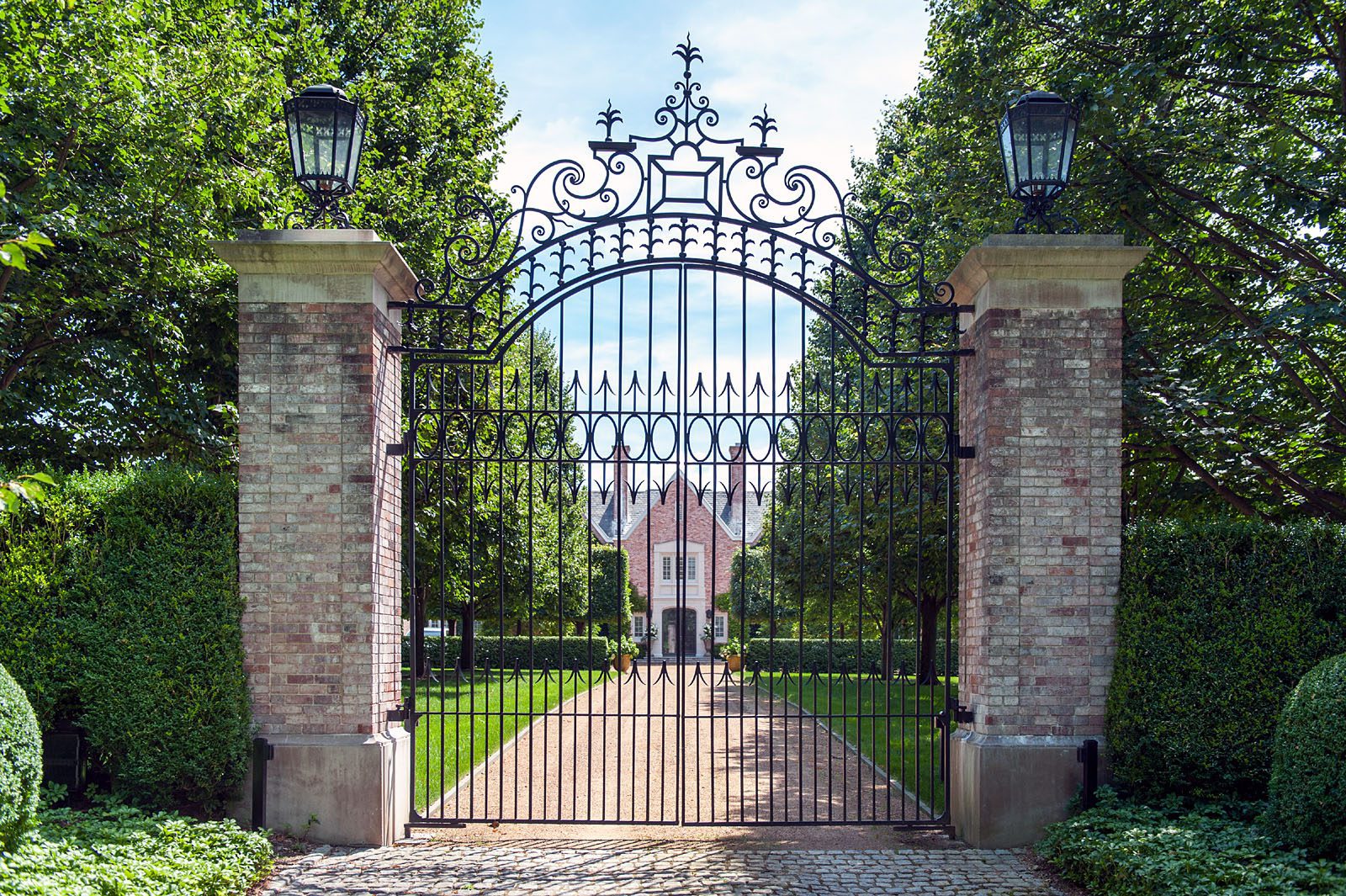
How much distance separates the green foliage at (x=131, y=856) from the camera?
16.6 ft

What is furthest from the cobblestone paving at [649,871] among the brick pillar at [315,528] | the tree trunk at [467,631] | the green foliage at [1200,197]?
the tree trunk at [467,631]

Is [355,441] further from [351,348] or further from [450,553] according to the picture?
[450,553]

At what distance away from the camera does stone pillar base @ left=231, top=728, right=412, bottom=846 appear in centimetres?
683

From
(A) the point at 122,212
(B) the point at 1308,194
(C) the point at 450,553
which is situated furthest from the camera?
(C) the point at 450,553

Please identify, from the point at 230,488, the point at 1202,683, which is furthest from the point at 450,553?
the point at 1202,683

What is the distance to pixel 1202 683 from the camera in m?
6.64

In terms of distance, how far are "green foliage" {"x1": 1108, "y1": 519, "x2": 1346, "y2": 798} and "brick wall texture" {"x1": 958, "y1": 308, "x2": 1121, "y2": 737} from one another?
260mm

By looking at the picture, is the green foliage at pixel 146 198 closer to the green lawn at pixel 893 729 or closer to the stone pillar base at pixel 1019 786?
the green lawn at pixel 893 729

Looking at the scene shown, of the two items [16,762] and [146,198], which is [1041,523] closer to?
[16,762]

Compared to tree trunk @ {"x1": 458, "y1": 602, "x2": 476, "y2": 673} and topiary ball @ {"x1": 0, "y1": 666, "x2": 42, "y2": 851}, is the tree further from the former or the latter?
tree trunk @ {"x1": 458, "y1": 602, "x2": 476, "y2": 673}

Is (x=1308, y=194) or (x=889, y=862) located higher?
(x=1308, y=194)

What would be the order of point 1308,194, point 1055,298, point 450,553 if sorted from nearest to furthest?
point 1055,298, point 1308,194, point 450,553

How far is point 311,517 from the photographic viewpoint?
6.96 m

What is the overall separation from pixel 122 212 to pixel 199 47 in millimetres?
1749
